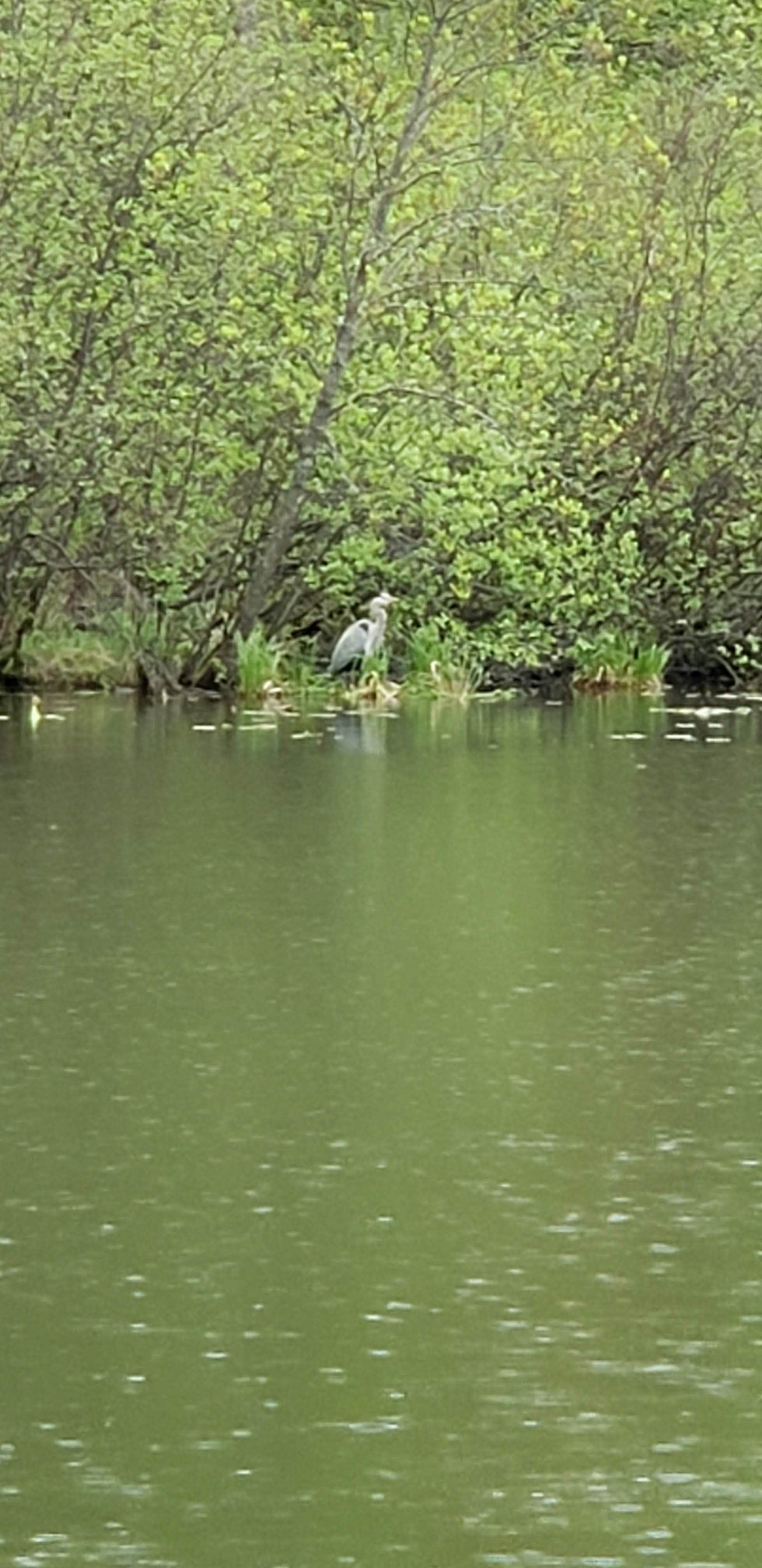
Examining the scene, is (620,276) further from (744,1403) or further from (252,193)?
(744,1403)

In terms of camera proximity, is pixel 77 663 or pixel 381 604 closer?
pixel 381 604

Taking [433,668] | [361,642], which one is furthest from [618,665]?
[361,642]

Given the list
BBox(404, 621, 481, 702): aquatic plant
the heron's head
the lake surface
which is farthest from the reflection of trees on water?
the lake surface

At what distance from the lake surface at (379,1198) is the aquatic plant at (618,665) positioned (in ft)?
54.0

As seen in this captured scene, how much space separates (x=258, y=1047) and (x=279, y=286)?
21.3 m

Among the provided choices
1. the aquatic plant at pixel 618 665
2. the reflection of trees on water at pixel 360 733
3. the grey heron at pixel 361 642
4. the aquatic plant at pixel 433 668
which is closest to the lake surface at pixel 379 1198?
the reflection of trees on water at pixel 360 733

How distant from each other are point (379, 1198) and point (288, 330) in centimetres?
2310

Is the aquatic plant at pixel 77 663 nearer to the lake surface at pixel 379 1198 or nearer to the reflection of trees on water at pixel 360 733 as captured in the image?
the reflection of trees on water at pixel 360 733

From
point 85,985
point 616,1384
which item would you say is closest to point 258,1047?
point 85,985

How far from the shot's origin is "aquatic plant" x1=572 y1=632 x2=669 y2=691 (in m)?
35.9

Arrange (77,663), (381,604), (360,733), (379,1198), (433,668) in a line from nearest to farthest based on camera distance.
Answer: (379,1198), (360,733), (381,604), (77,663), (433,668)

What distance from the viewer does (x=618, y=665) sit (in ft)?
118

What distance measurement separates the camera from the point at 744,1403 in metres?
7.42

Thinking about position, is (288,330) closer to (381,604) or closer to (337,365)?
(337,365)
